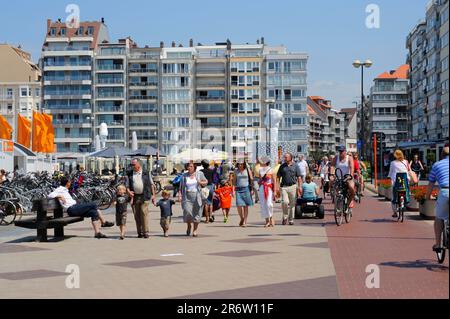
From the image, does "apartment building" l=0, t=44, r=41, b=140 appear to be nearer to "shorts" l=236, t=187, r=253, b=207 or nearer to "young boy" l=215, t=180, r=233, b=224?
"young boy" l=215, t=180, r=233, b=224

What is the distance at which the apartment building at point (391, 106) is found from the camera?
16375 centimetres

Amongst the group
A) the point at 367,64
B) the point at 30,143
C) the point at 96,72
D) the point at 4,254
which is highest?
the point at 96,72

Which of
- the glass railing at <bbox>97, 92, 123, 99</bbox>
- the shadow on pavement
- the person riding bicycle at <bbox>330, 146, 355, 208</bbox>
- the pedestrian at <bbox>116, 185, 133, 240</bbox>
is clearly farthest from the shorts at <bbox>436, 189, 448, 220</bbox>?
the glass railing at <bbox>97, 92, 123, 99</bbox>

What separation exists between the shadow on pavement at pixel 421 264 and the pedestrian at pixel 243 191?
27.3 feet

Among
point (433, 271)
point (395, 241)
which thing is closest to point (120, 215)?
point (395, 241)

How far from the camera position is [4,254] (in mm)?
14086

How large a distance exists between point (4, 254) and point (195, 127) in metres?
117

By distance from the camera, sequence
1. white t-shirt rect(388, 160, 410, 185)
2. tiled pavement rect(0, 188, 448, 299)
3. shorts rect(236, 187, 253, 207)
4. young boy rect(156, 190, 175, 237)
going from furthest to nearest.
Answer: white t-shirt rect(388, 160, 410, 185) → shorts rect(236, 187, 253, 207) → young boy rect(156, 190, 175, 237) → tiled pavement rect(0, 188, 448, 299)

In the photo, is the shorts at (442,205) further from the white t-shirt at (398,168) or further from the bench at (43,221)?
the white t-shirt at (398,168)

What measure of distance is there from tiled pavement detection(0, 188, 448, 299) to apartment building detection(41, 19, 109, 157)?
4461 inches

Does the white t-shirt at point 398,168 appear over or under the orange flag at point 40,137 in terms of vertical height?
under

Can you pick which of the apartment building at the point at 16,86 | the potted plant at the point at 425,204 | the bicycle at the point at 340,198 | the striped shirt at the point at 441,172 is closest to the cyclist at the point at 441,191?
the striped shirt at the point at 441,172

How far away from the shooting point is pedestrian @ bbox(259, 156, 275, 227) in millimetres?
19344
